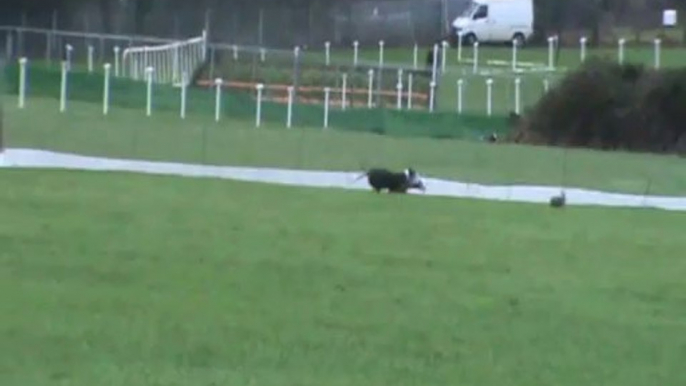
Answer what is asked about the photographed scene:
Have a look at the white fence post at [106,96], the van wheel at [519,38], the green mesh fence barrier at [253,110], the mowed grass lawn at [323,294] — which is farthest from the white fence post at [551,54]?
the mowed grass lawn at [323,294]

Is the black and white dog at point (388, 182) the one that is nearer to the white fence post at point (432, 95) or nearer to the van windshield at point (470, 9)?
the white fence post at point (432, 95)

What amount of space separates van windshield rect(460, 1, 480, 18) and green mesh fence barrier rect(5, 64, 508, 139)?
1232 inches

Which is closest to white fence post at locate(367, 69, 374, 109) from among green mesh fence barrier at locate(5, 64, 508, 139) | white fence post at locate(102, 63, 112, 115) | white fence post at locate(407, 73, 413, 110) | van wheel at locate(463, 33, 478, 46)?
white fence post at locate(407, 73, 413, 110)

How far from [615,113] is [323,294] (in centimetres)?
3015

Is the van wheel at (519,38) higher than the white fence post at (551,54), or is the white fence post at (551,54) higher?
the van wheel at (519,38)

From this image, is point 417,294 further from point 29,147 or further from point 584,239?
point 29,147

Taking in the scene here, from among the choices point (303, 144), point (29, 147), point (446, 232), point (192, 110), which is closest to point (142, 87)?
point (192, 110)

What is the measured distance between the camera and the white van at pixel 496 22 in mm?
75688

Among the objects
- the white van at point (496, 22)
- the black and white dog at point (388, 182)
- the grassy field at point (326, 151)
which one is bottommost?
the grassy field at point (326, 151)

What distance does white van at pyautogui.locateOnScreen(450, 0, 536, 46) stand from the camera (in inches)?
2980

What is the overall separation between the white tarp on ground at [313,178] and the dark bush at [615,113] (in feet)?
50.0

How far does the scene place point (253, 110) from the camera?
143 ft

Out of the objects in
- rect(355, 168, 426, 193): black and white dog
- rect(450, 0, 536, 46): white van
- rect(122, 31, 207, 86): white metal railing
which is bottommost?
rect(355, 168, 426, 193): black and white dog

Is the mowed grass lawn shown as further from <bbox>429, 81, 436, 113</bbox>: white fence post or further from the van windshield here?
the van windshield
